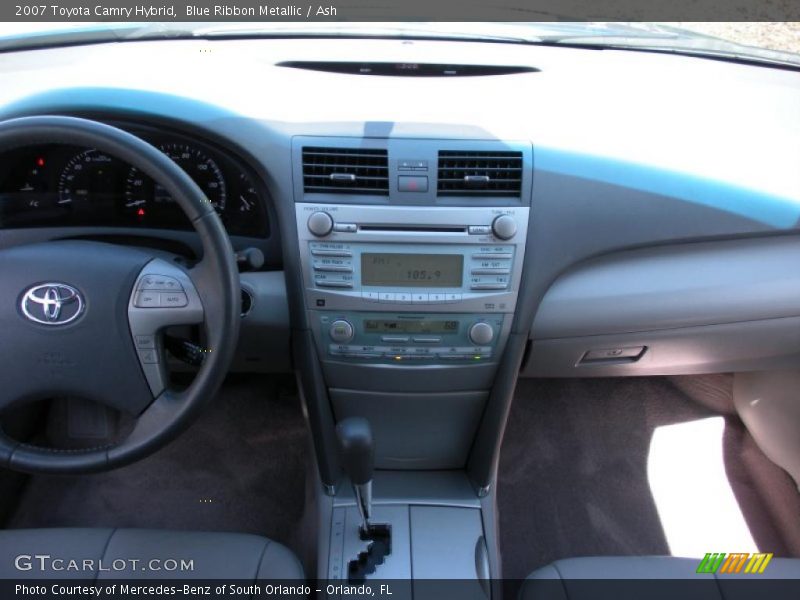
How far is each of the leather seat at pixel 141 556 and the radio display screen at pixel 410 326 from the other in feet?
1.73

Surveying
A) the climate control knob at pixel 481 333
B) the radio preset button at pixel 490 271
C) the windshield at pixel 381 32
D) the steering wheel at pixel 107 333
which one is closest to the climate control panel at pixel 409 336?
the climate control knob at pixel 481 333

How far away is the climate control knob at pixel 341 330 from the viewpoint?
5.36ft

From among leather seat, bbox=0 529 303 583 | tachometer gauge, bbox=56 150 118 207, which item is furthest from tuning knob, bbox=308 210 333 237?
leather seat, bbox=0 529 303 583

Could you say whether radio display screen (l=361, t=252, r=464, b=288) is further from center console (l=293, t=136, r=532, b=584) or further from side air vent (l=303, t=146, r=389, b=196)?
side air vent (l=303, t=146, r=389, b=196)

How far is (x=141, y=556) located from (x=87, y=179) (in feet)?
2.73

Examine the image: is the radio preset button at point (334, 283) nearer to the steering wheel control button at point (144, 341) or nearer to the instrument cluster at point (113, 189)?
the instrument cluster at point (113, 189)

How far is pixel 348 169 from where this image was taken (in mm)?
1498

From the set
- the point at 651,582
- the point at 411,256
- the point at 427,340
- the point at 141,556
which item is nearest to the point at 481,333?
the point at 427,340

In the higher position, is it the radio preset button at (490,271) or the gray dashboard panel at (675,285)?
the radio preset button at (490,271)

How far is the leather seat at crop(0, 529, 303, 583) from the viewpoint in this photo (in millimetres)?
1422

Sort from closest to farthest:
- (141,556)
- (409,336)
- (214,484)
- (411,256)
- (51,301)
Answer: (51,301) < (141,556) < (411,256) < (409,336) < (214,484)

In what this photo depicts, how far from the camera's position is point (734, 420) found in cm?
251

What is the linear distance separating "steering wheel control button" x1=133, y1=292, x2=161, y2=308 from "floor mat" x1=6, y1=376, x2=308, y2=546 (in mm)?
1083

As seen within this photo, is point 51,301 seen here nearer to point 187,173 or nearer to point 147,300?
point 147,300
